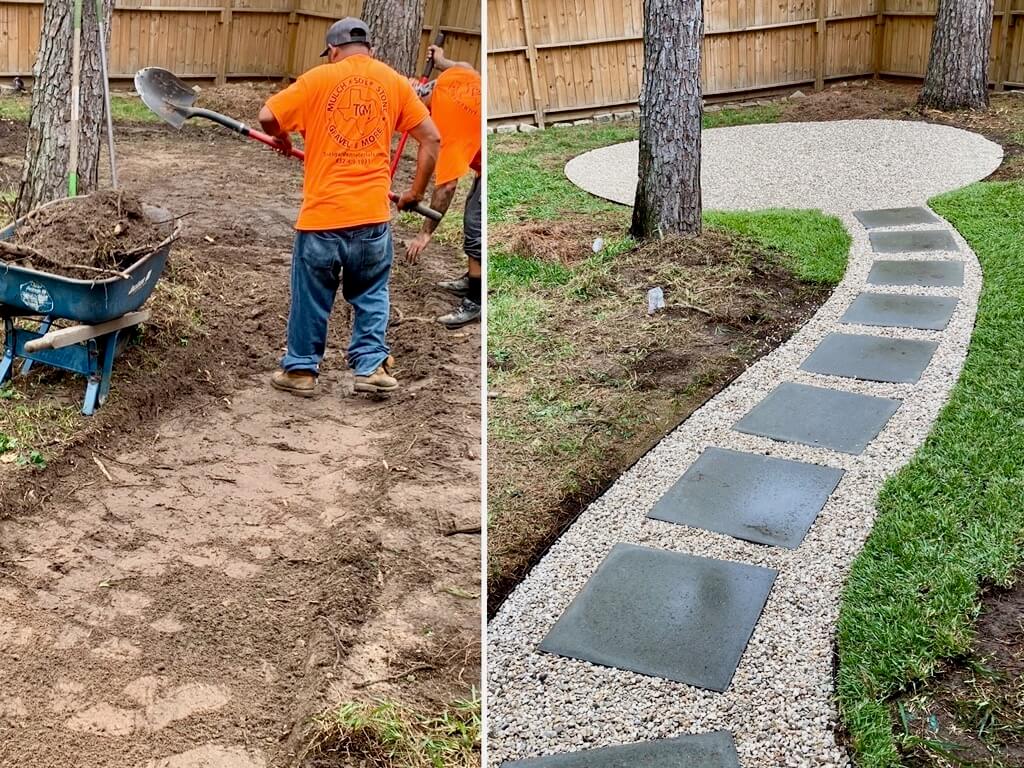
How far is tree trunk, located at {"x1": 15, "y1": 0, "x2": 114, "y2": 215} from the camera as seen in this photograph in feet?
18.6

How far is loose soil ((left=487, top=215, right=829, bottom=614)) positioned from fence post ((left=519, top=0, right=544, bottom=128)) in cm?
606

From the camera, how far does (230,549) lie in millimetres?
3602

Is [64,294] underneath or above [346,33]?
underneath

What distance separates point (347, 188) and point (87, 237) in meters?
1.20

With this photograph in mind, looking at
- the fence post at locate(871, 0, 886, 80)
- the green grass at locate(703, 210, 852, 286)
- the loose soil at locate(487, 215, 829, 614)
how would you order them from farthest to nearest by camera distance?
the fence post at locate(871, 0, 886, 80) → the green grass at locate(703, 210, 852, 286) → the loose soil at locate(487, 215, 829, 614)

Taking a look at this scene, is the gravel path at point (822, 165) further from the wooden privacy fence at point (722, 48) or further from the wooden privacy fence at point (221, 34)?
the wooden privacy fence at point (221, 34)

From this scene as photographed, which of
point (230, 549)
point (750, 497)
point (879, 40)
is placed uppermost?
point (879, 40)

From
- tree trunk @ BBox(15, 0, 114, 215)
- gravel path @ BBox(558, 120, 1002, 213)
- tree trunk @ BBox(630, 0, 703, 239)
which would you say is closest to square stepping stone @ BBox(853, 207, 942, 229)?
gravel path @ BBox(558, 120, 1002, 213)

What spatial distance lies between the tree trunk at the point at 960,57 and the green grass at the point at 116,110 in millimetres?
9128

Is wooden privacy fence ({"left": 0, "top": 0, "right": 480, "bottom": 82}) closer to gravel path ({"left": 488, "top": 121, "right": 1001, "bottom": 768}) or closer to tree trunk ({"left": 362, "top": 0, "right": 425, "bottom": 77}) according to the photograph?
tree trunk ({"left": 362, "top": 0, "right": 425, "bottom": 77})

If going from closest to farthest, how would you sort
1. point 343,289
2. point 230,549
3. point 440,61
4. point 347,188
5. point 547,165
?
point 230,549 < point 347,188 < point 343,289 < point 440,61 < point 547,165

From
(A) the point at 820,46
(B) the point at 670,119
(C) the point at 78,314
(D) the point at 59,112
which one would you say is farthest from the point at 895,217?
(A) the point at 820,46

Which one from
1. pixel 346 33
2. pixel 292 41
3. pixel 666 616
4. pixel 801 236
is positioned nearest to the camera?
pixel 666 616

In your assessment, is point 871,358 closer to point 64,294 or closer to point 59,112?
point 64,294
